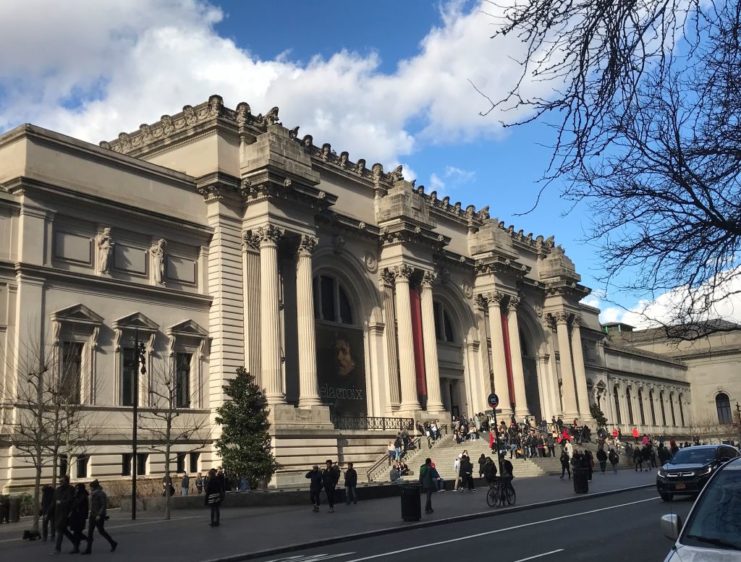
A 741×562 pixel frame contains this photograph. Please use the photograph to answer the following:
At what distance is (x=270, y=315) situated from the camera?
38.8 meters

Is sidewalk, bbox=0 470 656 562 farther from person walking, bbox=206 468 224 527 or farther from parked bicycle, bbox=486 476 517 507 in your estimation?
parked bicycle, bbox=486 476 517 507

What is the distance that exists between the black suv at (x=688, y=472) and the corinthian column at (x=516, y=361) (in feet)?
109

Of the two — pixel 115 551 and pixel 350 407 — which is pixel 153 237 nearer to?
pixel 350 407

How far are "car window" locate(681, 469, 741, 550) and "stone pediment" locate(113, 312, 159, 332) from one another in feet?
97.3

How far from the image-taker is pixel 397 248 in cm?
A: 4938

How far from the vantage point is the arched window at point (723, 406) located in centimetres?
10500

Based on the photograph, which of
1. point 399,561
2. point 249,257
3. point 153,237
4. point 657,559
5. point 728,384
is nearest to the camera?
point 657,559

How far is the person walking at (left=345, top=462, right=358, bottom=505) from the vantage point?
94.9 ft

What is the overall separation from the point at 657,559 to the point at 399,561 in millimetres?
4310

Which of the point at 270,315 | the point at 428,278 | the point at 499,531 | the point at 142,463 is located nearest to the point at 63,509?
the point at 499,531

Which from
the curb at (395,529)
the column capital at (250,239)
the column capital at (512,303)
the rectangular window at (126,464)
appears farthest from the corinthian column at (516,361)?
the rectangular window at (126,464)

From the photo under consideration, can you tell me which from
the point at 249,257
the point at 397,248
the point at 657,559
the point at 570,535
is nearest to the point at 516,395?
the point at 397,248

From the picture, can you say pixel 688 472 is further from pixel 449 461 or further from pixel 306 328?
pixel 306 328

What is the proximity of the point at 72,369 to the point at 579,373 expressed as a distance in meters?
48.5
